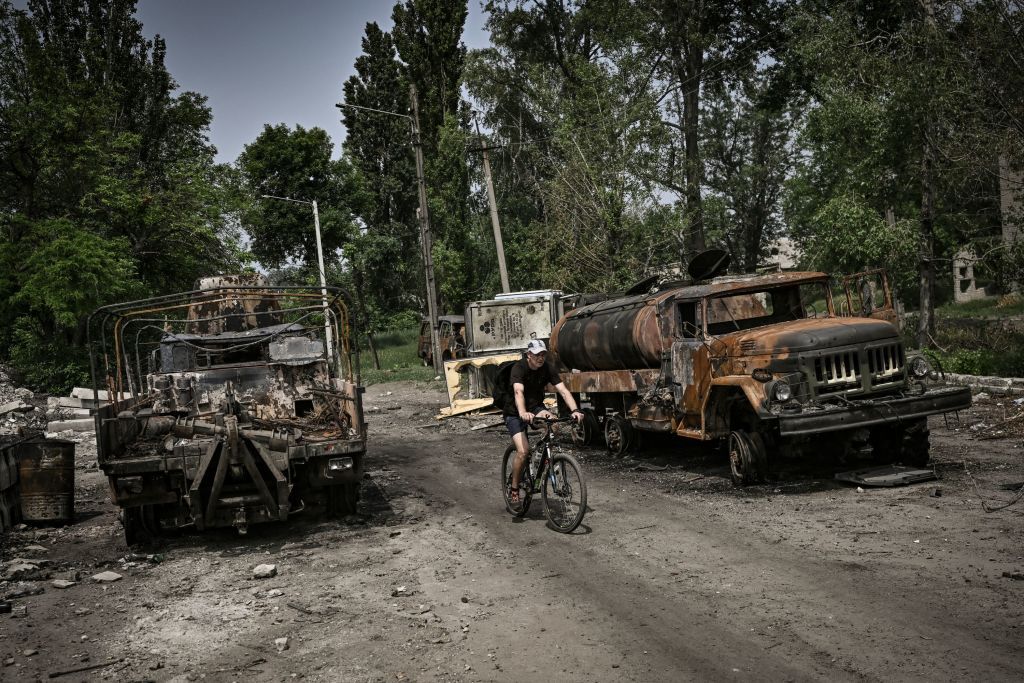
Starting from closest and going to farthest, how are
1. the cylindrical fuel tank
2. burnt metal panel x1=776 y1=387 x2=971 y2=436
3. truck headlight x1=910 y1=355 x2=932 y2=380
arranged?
burnt metal panel x1=776 y1=387 x2=971 y2=436, truck headlight x1=910 y1=355 x2=932 y2=380, the cylindrical fuel tank

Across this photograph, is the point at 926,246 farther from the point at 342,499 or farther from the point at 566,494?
the point at 342,499

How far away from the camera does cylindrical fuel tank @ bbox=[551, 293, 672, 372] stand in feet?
41.9

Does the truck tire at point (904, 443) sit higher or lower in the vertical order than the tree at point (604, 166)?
lower

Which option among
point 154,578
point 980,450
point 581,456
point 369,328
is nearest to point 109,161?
point 369,328

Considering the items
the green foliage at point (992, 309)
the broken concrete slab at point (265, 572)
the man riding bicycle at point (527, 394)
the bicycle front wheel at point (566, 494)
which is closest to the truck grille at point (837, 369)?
the man riding bicycle at point (527, 394)

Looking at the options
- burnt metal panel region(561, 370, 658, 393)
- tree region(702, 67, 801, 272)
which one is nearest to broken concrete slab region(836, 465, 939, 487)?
burnt metal panel region(561, 370, 658, 393)

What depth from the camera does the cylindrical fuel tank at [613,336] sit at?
1277 cm

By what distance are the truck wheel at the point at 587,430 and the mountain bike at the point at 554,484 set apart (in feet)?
17.8

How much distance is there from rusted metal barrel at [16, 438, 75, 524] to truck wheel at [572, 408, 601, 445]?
7.44 metres

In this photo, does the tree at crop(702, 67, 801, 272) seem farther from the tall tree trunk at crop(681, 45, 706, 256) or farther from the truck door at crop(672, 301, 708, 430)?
the truck door at crop(672, 301, 708, 430)

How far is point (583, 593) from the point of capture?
21.5 ft

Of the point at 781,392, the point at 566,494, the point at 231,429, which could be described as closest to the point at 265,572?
the point at 231,429

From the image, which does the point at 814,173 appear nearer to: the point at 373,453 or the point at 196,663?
the point at 373,453

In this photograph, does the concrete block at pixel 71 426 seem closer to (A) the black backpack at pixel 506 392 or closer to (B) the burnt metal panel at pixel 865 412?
(A) the black backpack at pixel 506 392
